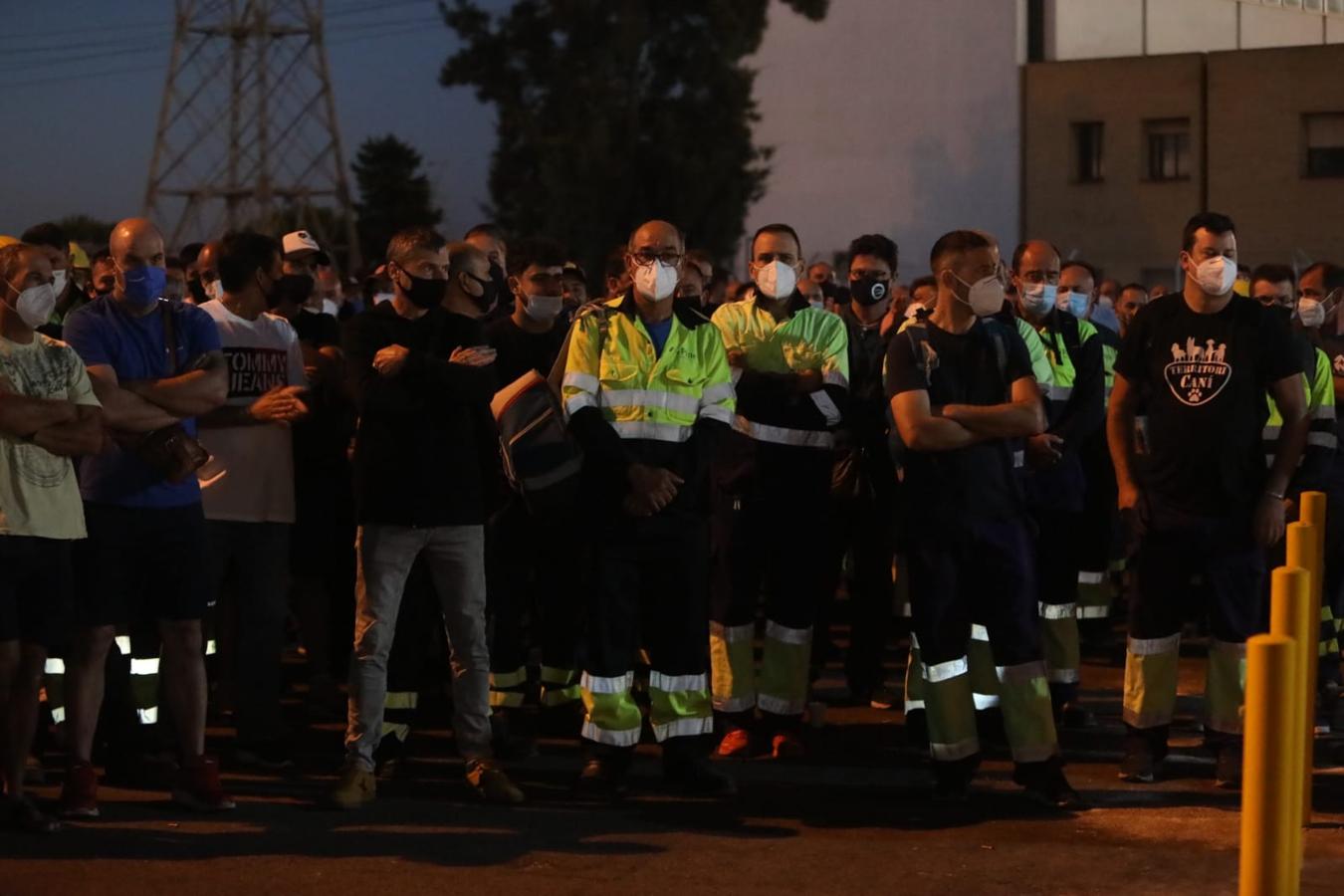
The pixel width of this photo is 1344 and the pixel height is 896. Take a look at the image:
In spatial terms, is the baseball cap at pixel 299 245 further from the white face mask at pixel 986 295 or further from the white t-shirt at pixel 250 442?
the white face mask at pixel 986 295

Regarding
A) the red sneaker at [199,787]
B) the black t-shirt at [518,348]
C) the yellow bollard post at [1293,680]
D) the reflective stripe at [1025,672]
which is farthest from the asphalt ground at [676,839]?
the yellow bollard post at [1293,680]

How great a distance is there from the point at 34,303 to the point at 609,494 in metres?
2.50

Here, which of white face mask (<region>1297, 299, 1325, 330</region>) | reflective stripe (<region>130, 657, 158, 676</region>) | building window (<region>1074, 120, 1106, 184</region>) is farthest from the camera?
building window (<region>1074, 120, 1106, 184</region>)

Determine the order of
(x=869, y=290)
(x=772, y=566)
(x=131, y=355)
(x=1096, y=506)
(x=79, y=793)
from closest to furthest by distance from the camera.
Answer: (x=79, y=793) → (x=131, y=355) → (x=772, y=566) → (x=869, y=290) → (x=1096, y=506)

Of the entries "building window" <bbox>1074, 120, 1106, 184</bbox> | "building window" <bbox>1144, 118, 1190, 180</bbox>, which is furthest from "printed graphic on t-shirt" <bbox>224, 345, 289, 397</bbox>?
"building window" <bbox>1074, 120, 1106, 184</bbox>

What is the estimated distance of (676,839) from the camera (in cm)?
819

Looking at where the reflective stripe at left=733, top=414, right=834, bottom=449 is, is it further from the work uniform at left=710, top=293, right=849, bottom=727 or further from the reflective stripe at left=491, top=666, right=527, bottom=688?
the reflective stripe at left=491, top=666, right=527, bottom=688

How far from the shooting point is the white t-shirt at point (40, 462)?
8016 mm

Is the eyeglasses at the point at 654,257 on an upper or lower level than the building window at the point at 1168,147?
lower

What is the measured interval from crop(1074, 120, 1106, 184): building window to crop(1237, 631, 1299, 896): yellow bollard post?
46.4 m

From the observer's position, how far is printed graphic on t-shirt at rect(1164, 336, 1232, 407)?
9.16 meters

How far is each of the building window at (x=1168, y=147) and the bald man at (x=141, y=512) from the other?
139ft

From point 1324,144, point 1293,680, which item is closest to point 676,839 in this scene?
point 1293,680

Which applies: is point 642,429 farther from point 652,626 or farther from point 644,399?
point 652,626
